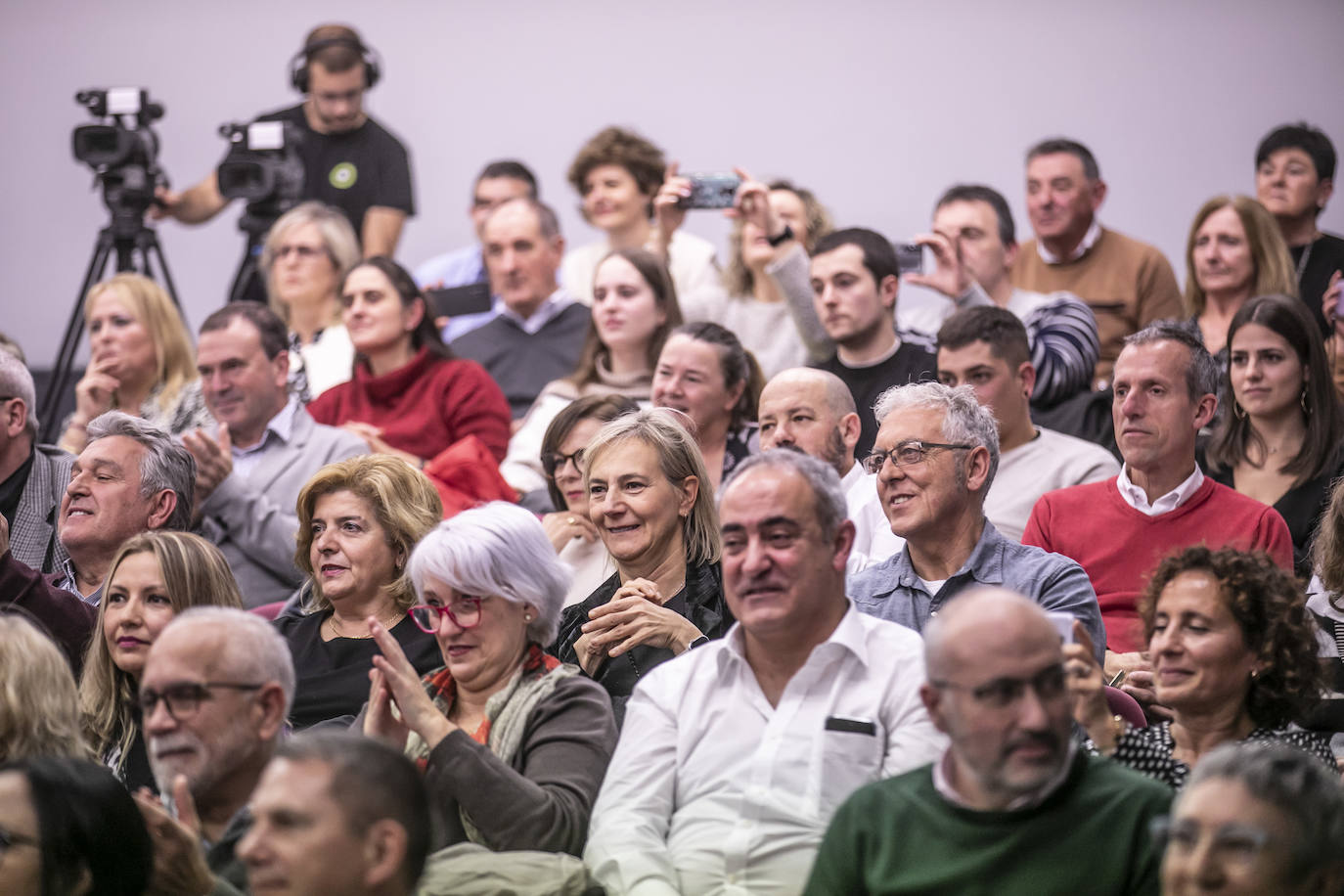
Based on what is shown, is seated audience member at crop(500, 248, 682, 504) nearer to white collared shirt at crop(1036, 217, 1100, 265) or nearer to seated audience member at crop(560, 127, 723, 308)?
seated audience member at crop(560, 127, 723, 308)

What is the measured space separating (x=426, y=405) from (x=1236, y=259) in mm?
2063

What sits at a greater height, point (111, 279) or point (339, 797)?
point (111, 279)

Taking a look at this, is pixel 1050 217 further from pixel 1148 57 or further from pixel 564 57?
pixel 564 57

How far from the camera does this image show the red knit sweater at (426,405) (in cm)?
411

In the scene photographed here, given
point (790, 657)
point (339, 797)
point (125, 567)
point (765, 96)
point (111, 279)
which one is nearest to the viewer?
point (339, 797)

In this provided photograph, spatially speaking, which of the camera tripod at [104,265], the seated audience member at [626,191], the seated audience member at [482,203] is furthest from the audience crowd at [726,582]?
the seated audience member at [482,203]

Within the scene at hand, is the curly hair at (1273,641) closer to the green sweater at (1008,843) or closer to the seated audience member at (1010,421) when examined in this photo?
the green sweater at (1008,843)

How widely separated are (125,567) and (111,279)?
Result: 5.94ft

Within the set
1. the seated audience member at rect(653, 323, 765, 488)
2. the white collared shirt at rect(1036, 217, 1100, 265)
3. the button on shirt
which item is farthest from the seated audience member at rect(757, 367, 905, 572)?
the white collared shirt at rect(1036, 217, 1100, 265)

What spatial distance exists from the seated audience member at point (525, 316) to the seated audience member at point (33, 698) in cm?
253

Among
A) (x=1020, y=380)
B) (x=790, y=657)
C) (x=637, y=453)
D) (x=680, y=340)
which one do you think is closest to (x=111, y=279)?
(x=680, y=340)

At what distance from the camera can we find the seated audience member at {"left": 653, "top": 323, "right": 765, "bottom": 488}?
3600 millimetres

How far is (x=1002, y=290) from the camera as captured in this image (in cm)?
428

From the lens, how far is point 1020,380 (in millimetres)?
3512
